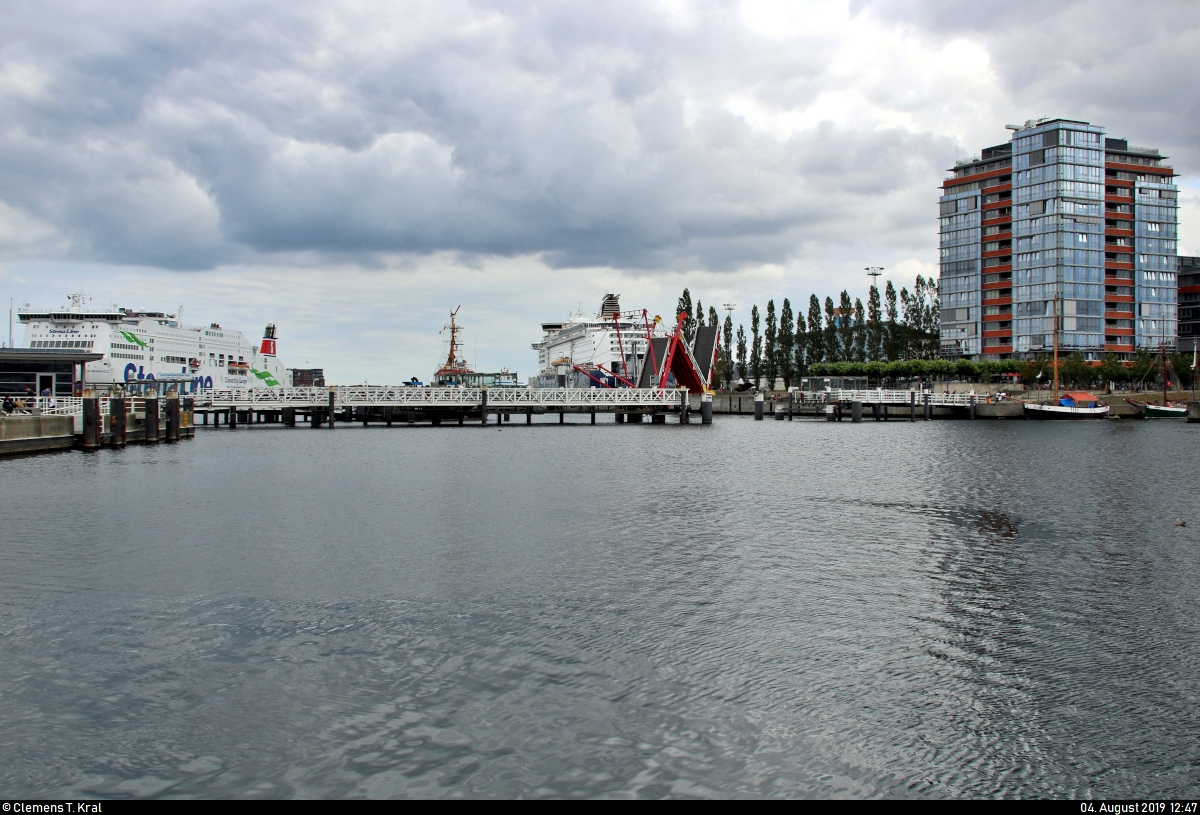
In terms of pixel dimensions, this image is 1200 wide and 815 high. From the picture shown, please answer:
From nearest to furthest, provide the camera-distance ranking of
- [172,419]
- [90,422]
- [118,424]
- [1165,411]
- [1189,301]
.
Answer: [90,422] < [118,424] < [172,419] < [1165,411] < [1189,301]

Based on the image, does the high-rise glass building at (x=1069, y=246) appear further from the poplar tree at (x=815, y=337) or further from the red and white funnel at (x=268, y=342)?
the red and white funnel at (x=268, y=342)

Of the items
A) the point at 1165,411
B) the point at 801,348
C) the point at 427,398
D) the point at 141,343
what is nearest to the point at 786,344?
the point at 801,348

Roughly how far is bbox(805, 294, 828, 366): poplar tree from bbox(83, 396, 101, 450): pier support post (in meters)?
104

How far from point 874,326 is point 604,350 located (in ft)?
147

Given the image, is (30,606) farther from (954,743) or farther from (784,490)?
(784,490)

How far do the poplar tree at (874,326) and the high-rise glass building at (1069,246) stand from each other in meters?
13.2

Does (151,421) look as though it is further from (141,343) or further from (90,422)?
(141,343)

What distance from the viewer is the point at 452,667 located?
1065cm

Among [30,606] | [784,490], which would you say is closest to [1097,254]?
[784,490]

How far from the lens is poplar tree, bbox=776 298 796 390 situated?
132m

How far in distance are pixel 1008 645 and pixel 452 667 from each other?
7760 millimetres

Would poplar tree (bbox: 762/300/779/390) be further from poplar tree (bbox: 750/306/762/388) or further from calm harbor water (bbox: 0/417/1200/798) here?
calm harbor water (bbox: 0/417/1200/798)

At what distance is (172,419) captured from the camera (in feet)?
178

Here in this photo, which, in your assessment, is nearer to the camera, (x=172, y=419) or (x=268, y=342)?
(x=172, y=419)
